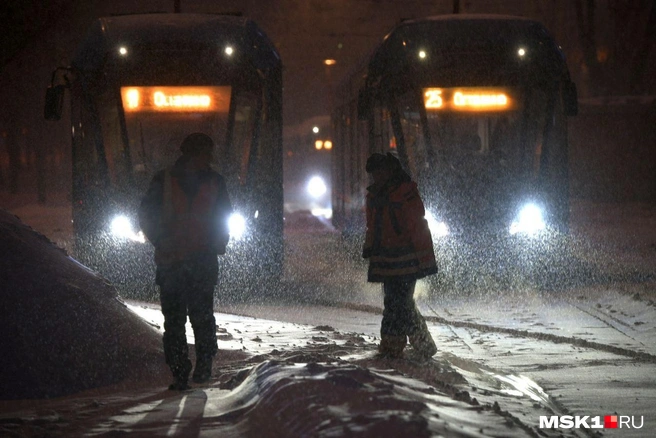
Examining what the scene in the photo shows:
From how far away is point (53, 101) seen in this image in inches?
583

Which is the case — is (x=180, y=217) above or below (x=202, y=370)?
above

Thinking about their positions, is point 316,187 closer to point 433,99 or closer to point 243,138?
point 433,99

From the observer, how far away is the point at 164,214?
7285mm

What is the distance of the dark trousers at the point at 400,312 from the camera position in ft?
27.6

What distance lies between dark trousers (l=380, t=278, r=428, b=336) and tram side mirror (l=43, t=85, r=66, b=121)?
307 inches

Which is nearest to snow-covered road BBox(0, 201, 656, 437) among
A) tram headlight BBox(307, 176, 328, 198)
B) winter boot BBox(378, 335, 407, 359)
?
winter boot BBox(378, 335, 407, 359)

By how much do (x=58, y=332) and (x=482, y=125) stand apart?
30.7ft

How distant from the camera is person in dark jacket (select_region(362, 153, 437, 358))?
8398mm

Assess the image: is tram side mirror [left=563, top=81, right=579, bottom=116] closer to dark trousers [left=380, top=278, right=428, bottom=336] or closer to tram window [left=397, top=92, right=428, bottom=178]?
tram window [left=397, top=92, right=428, bottom=178]

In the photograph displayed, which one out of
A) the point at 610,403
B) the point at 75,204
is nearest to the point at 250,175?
the point at 75,204

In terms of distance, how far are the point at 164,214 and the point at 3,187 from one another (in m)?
49.3

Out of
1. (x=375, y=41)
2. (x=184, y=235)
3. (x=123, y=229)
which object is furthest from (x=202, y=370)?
(x=375, y=41)

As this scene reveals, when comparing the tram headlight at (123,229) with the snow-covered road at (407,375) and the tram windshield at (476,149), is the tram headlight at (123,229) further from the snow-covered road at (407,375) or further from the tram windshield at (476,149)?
the tram windshield at (476,149)

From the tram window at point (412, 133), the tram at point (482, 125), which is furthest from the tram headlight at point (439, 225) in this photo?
the tram window at point (412, 133)
